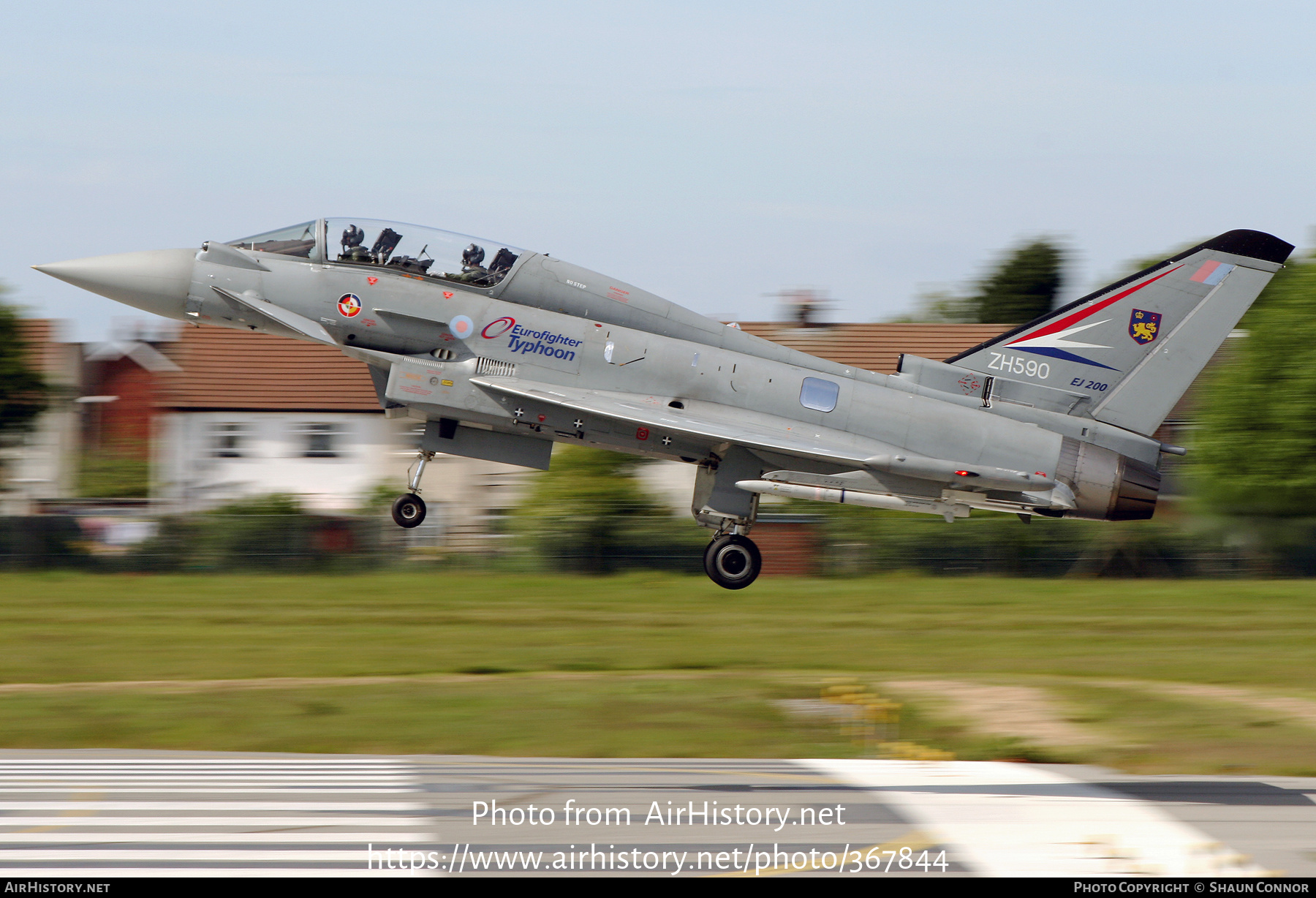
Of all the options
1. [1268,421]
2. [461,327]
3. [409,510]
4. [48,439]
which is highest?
[461,327]

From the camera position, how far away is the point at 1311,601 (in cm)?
3256

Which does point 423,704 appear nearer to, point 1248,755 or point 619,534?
point 1248,755

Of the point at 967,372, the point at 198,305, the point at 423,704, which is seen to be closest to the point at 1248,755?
the point at 967,372

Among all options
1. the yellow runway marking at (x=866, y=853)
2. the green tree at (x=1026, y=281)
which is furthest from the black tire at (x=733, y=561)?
the green tree at (x=1026, y=281)

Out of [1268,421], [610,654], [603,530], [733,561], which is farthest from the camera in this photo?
[1268,421]

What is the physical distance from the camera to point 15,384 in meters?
37.9

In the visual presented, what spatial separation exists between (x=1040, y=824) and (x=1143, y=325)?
867 cm

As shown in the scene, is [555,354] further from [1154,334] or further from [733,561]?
[1154,334]

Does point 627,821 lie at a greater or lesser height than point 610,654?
greater

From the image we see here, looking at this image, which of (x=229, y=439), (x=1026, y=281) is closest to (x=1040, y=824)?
(x=229, y=439)

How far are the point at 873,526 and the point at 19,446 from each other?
24414 millimetres

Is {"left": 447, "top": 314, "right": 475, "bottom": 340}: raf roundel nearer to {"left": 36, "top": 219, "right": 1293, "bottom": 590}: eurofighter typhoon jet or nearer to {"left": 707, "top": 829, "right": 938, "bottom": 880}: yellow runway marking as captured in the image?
{"left": 36, "top": 219, "right": 1293, "bottom": 590}: eurofighter typhoon jet

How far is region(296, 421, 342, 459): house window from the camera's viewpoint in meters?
41.8

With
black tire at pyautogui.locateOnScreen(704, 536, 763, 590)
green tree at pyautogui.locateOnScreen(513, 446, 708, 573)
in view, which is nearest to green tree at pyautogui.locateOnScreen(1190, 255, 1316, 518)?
green tree at pyautogui.locateOnScreen(513, 446, 708, 573)
